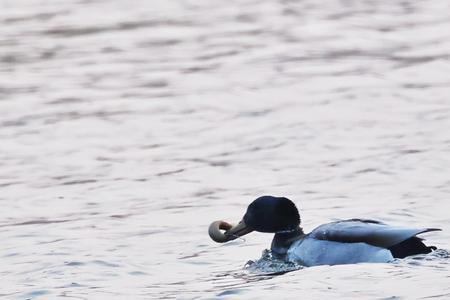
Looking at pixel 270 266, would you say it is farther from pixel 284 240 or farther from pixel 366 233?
pixel 366 233

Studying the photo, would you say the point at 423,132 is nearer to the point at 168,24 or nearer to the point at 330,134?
the point at 330,134

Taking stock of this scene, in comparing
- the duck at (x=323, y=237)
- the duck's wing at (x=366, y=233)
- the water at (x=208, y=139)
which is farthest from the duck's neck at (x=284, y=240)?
the duck's wing at (x=366, y=233)

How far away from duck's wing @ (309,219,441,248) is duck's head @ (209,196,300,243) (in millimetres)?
511

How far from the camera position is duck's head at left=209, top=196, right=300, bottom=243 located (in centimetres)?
1295

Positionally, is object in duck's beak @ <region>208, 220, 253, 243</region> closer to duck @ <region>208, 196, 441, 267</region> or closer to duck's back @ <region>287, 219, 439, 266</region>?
duck @ <region>208, 196, 441, 267</region>

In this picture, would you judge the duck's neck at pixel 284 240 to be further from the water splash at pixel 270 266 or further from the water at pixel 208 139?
the water at pixel 208 139

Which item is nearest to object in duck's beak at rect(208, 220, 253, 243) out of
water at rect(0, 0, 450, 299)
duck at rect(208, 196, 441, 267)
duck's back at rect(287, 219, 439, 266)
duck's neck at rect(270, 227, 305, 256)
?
duck at rect(208, 196, 441, 267)

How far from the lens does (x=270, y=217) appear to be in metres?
13.0

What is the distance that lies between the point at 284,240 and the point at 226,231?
1.73 feet

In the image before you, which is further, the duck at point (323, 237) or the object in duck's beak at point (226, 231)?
Answer: the object in duck's beak at point (226, 231)

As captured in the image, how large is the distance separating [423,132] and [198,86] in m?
4.12

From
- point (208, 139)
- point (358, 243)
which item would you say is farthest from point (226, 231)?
point (208, 139)

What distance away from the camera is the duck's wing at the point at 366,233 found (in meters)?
11.8

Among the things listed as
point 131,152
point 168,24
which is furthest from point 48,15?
point 131,152
